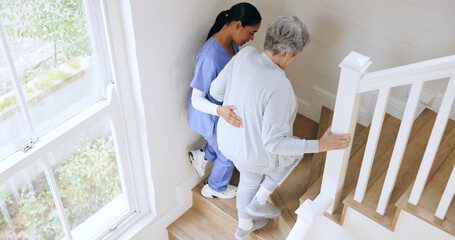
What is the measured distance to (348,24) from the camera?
3.03 meters

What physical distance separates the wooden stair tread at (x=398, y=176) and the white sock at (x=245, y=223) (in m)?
0.70

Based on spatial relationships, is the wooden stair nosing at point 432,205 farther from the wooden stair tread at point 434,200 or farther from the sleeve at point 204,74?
the sleeve at point 204,74

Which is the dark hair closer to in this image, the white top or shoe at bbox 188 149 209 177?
the white top

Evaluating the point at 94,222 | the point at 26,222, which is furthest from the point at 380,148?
the point at 26,222

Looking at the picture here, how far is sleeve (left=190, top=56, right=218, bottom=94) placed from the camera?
8.52ft

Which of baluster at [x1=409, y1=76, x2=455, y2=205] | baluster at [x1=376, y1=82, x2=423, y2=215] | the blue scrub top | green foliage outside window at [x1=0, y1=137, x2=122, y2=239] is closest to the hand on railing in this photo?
baluster at [x1=376, y1=82, x2=423, y2=215]

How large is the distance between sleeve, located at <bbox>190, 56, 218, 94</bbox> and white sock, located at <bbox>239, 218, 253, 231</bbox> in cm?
81

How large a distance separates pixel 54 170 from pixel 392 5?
200cm

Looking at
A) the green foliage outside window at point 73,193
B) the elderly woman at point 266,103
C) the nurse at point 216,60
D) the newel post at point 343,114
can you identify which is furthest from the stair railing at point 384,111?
the green foliage outside window at point 73,193

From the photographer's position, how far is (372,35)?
2967mm

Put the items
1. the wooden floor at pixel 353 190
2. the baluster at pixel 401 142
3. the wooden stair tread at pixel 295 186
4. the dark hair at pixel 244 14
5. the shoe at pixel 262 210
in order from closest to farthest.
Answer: the baluster at pixel 401 142, the wooden floor at pixel 353 190, the dark hair at pixel 244 14, the shoe at pixel 262 210, the wooden stair tread at pixel 295 186

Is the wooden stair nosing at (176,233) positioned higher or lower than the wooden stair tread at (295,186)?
lower

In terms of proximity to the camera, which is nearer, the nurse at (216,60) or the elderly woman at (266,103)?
the elderly woman at (266,103)

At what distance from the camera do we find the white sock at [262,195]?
277cm
